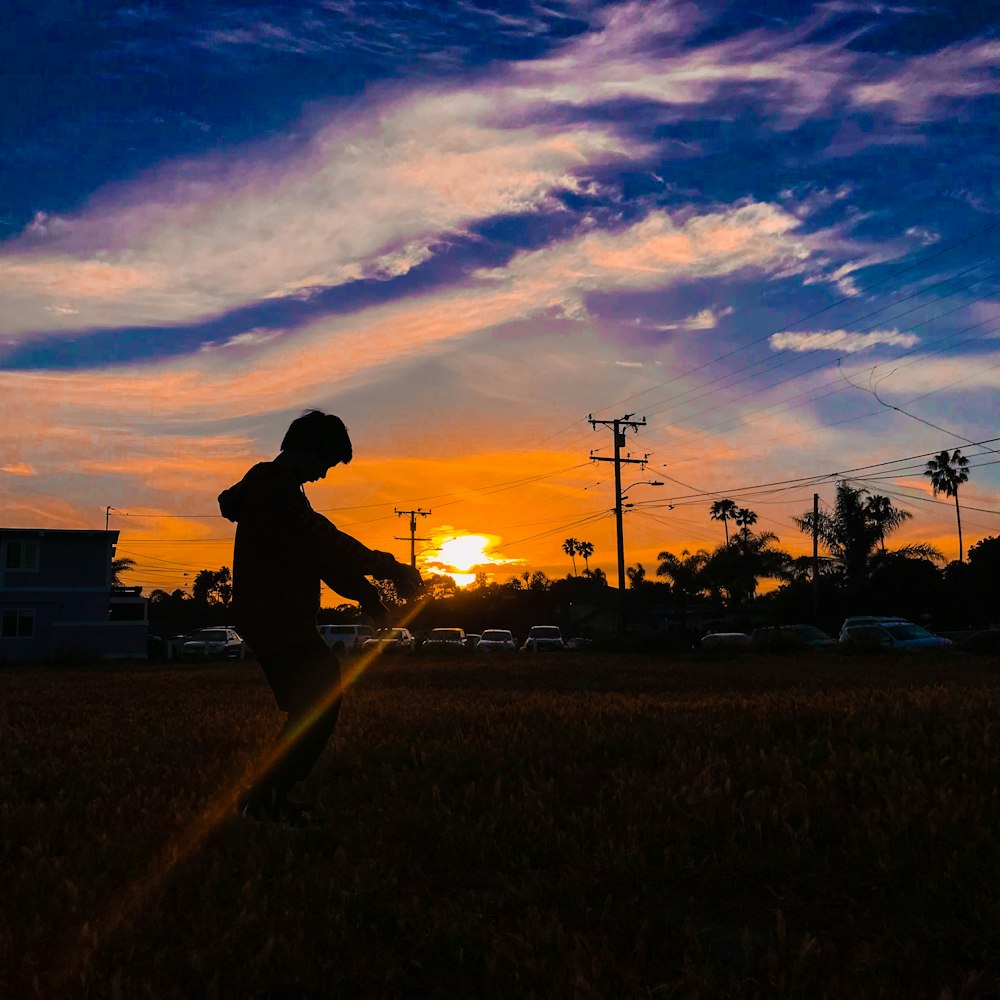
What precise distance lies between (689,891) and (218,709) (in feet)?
27.2

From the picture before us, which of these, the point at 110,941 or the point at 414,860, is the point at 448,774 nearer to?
the point at 414,860

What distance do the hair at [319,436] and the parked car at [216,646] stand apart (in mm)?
45112

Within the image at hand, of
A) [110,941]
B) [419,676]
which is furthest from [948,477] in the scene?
[110,941]

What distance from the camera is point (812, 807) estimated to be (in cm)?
451

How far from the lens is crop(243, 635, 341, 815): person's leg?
4.73m

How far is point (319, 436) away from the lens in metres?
4.83

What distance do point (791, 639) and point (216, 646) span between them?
98.0ft

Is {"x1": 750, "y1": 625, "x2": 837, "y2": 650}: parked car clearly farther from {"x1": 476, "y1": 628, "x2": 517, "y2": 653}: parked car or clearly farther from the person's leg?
the person's leg

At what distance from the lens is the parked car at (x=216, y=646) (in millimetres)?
49281

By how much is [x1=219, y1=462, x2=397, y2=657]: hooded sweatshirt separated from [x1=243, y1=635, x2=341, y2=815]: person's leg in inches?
4.2

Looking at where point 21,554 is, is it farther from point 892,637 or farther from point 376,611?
point 376,611

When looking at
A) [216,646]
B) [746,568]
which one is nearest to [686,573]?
[746,568]

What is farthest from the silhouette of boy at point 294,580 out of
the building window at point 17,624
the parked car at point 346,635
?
the building window at point 17,624

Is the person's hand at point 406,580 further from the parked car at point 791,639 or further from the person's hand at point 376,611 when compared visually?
the parked car at point 791,639
